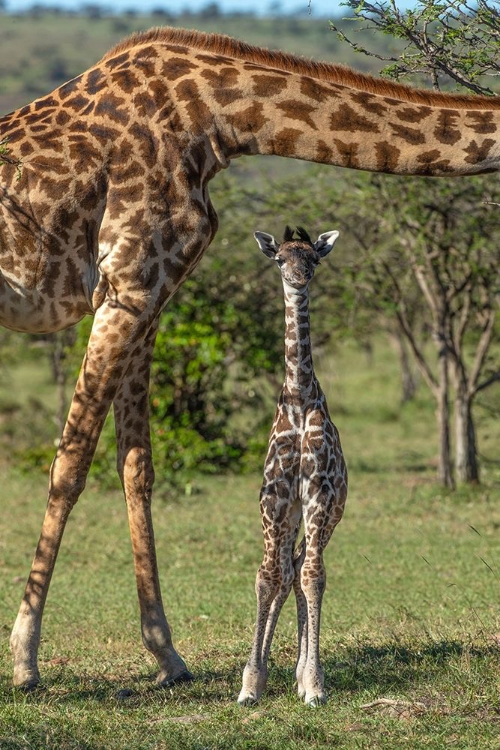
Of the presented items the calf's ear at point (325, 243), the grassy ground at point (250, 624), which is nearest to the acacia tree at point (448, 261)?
the grassy ground at point (250, 624)

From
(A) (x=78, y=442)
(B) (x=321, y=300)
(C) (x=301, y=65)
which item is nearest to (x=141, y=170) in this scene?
(C) (x=301, y=65)

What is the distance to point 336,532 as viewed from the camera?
11547 mm

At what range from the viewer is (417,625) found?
7.44 meters

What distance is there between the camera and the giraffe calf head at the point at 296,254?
5785 mm

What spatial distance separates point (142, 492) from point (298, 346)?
4.76 ft

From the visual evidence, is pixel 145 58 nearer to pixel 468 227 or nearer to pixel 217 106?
pixel 217 106

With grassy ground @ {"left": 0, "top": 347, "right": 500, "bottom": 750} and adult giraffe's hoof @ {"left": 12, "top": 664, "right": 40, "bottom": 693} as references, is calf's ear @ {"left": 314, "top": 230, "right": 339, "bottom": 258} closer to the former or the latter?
grassy ground @ {"left": 0, "top": 347, "right": 500, "bottom": 750}

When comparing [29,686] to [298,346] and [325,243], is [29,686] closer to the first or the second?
[298,346]

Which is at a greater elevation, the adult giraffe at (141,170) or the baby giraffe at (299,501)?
the adult giraffe at (141,170)

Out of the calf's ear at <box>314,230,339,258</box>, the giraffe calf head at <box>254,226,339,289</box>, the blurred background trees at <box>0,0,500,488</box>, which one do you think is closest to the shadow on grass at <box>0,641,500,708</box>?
the giraffe calf head at <box>254,226,339,289</box>

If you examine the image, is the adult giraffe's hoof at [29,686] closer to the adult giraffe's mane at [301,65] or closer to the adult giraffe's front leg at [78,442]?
the adult giraffe's front leg at [78,442]

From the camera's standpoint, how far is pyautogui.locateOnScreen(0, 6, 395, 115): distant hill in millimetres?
65062

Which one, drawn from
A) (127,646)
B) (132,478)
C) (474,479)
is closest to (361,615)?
(127,646)

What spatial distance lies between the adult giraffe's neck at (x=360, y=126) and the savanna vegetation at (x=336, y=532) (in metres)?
0.59
